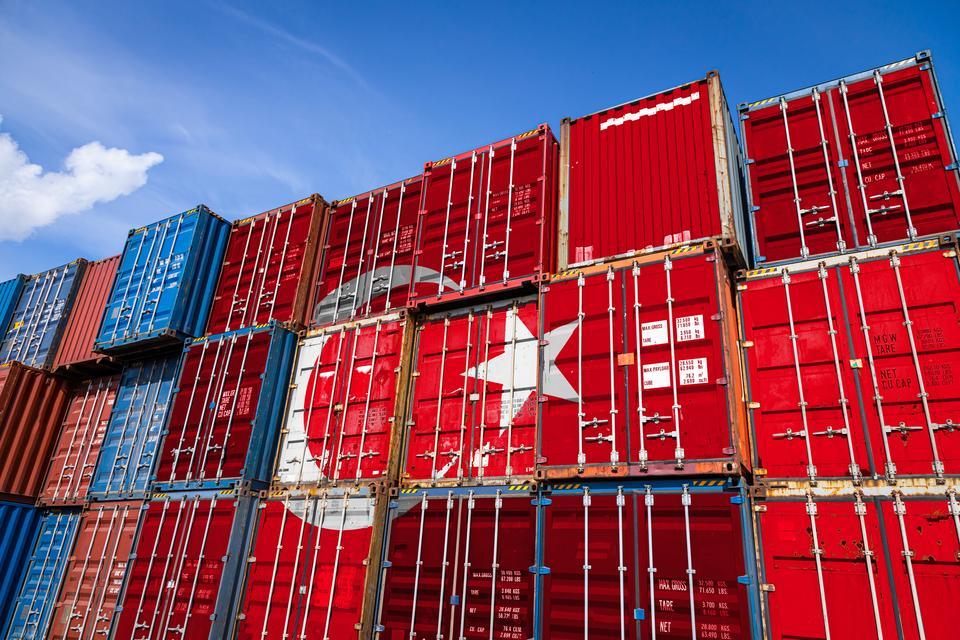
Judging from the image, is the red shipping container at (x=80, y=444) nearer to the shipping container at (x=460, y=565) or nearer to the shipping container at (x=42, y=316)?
the shipping container at (x=42, y=316)

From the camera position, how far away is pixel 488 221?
44.0ft

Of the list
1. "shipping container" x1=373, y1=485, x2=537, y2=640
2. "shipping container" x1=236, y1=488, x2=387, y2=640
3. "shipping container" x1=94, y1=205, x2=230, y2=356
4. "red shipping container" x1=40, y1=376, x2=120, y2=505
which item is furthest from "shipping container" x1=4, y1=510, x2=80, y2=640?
"shipping container" x1=373, y1=485, x2=537, y2=640

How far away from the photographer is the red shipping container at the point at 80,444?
16519mm

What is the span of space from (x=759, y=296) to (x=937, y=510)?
375 cm

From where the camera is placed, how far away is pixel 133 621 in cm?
1307

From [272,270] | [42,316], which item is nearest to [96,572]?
[272,270]

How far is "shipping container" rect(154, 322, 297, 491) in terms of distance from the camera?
535 inches

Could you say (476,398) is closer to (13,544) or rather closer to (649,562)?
(649,562)

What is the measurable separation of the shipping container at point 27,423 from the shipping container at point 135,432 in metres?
2.59

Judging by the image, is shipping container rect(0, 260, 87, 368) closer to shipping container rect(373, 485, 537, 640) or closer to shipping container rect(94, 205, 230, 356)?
shipping container rect(94, 205, 230, 356)

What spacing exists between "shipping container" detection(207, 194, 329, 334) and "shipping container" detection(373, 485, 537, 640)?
605 cm

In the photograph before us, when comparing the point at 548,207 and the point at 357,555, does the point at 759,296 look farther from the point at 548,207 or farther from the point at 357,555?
the point at 357,555

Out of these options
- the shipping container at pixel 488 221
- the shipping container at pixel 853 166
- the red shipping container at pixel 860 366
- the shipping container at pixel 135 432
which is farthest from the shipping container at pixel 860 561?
the shipping container at pixel 135 432

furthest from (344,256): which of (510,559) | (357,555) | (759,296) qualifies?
(759,296)
